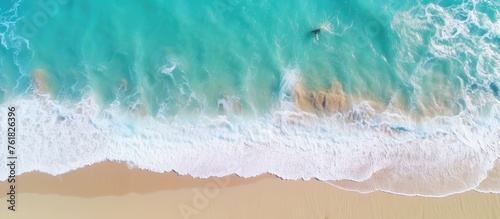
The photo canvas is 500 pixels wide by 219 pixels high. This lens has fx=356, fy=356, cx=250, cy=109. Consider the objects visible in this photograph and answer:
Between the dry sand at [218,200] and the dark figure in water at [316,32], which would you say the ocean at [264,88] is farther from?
the dry sand at [218,200]

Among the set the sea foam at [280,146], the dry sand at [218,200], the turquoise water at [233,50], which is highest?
the turquoise water at [233,50]

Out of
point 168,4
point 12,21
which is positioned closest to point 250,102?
point 168,4

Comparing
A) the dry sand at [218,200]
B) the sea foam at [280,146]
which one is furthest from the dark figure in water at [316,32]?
the dry sand at [218,200]

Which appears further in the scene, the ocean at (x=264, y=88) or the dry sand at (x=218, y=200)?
the ocean at (x=264, y=88)

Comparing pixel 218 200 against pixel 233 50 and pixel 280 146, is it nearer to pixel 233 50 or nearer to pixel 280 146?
pixel 280 146

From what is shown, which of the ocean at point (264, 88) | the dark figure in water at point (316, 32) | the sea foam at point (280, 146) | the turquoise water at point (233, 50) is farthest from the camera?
the dark figure in water at point (316, 32)

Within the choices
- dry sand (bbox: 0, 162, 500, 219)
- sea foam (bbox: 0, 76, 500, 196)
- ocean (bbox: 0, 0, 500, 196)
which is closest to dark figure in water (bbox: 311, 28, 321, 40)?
ocean (bbox: 0, 0, 500, 196)

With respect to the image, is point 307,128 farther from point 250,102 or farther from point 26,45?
point 26,45

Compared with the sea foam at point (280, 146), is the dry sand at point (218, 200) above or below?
below
